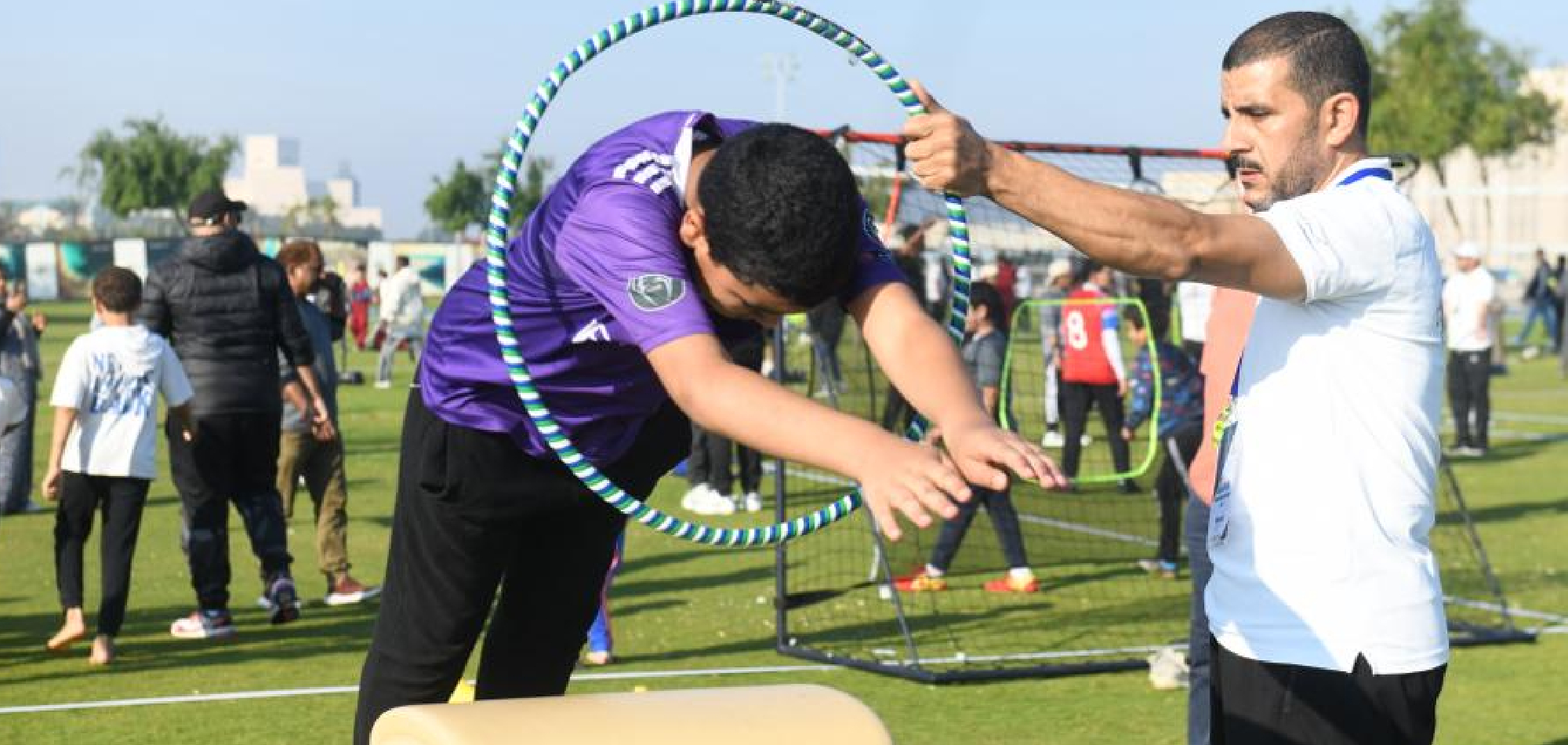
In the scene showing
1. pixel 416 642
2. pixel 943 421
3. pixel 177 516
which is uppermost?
pixel 943 421

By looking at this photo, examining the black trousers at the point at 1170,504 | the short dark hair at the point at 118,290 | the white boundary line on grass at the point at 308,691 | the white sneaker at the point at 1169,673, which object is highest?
the short dark hair at the point at 118,290

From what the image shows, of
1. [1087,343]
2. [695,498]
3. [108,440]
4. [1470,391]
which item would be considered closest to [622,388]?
[108,440]

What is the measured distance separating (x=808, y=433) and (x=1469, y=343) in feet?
60.8

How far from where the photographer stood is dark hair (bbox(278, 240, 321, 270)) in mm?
11711

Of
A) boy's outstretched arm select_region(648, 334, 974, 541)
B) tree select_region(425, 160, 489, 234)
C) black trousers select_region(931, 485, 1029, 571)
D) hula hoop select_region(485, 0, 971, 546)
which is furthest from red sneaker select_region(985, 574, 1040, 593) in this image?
tree select_region(425, 160, 489, 234)

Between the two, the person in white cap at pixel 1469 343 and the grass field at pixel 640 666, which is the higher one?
the person in white cap at pixel 1469 343

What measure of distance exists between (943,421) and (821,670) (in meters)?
6.18

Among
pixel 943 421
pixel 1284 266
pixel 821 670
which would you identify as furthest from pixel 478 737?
pixel 821 670

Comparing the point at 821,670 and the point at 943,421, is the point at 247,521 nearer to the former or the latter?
the point at 821,670

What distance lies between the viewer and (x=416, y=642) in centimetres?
484

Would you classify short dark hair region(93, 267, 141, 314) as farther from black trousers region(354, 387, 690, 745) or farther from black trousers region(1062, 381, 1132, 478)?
black trousers region(1062, 381, 1132, 478)

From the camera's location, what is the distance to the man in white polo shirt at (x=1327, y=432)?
3881 millimetres

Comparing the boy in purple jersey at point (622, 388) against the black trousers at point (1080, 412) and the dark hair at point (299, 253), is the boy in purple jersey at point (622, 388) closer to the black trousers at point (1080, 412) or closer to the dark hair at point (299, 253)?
the dark hair at point (299, 253)

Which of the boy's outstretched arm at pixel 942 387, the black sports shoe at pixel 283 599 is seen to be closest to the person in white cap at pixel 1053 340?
the black sports shoe at pixel 283 599
